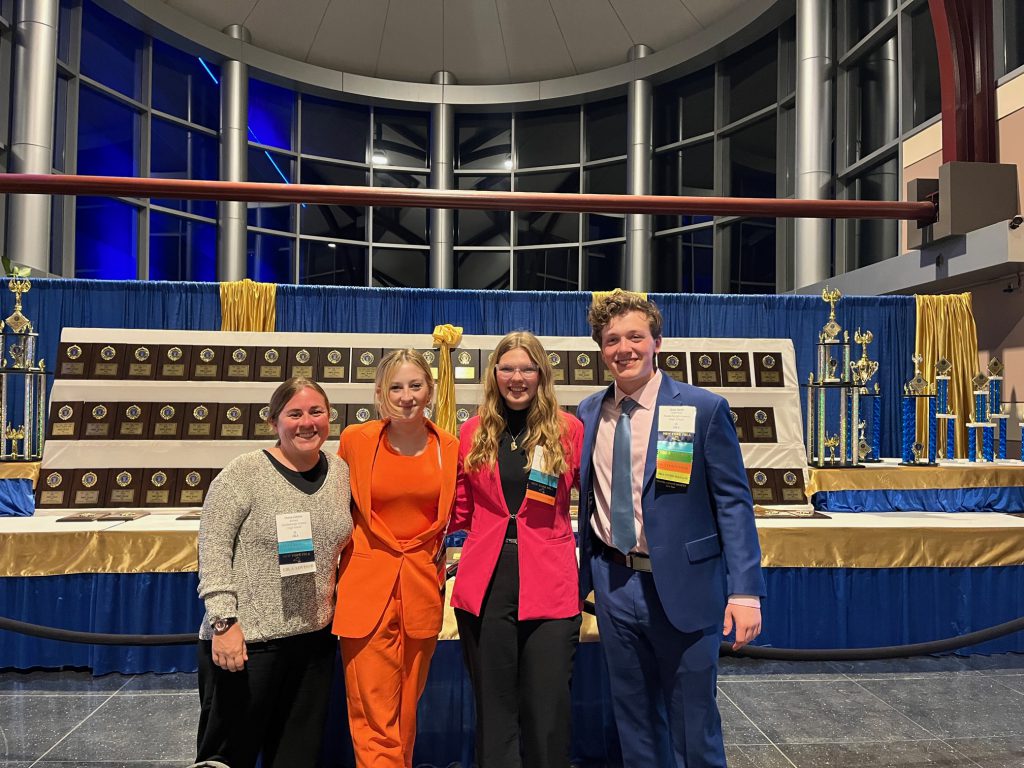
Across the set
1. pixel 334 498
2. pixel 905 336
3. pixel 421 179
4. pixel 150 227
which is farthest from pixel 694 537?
pixel 421 179

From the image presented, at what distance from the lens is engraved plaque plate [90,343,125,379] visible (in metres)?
3.85

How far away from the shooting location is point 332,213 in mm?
11305

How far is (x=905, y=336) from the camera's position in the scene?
199 inches

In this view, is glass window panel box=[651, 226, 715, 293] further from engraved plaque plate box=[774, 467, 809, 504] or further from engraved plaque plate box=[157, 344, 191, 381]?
engraved plaque plate box=[157, 344, 191, 381]

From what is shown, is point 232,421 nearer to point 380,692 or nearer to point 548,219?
point 380,692

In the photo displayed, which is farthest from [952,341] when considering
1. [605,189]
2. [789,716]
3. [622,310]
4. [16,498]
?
[605,189]

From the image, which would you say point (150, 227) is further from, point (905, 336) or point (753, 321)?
point (905, 336)

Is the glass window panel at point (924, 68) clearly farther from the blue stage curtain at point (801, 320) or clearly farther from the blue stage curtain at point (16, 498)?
the blue stage curtain at point (16, 498)

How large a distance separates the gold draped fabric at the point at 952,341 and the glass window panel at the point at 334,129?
31.4 ft

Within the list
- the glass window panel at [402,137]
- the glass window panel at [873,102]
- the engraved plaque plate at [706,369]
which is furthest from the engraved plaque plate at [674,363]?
the glass window panel at [402,137]

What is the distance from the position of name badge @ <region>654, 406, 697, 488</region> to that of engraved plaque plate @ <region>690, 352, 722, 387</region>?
2.63 meters

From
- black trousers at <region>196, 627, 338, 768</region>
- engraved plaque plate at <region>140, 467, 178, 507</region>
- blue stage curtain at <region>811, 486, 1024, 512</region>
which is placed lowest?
black trousers at <region>196, 627, 338, 768</region>

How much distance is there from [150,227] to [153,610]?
27.2 ft

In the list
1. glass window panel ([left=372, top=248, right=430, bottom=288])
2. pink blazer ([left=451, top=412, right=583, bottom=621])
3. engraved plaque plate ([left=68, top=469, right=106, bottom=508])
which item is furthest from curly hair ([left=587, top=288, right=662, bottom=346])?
glass window panel ([left=372, top=248, right=430, bottom=288])
